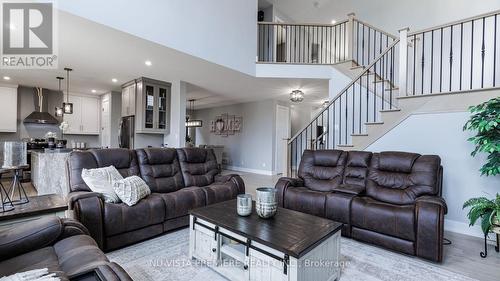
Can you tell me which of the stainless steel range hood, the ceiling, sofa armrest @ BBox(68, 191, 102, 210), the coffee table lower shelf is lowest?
the coffee table lower shelf

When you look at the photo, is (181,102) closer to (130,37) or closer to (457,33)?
(130,37)

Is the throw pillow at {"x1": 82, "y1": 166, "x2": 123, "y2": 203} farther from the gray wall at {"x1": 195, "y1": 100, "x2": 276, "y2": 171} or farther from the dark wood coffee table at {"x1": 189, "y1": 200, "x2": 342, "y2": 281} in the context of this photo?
the gray wall at {"x1": 195, "y1": 100, "x2": 276, "y2": 171}

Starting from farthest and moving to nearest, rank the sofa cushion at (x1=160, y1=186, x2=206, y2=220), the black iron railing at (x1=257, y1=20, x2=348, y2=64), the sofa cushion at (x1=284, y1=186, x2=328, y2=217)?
1. the black iron railing at (x1=257, y1=20, x2=348, y2=64)
2. the sofa cushion at (x1=284, y1=186, x2=328, y2=217)
3. the sofa cushion at (x1=160, y1=186, x2=206, y2=220)

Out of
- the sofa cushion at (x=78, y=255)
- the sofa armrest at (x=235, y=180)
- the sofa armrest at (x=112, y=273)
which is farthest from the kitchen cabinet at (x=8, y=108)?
the sofa armrest at (x=112, y=273)

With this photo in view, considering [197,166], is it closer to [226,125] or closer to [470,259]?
[470,259]

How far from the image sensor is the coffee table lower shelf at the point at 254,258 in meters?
1.58

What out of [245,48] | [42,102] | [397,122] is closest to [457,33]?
[397,122]

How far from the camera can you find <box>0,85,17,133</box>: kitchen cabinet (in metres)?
5.86

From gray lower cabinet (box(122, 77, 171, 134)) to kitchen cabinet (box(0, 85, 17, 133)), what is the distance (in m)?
2.99

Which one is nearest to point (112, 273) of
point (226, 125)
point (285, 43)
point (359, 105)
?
point (359, 105)

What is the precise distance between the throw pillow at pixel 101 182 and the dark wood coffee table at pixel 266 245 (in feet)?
3.26

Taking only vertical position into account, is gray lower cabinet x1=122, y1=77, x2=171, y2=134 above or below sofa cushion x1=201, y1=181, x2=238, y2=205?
above

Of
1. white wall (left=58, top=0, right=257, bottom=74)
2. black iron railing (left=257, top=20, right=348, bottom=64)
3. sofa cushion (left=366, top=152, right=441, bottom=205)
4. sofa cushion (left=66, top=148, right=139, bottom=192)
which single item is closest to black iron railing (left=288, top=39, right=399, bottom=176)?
black iron railing (left=257, top=20, right=348, bottom=64)

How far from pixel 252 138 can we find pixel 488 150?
6.24 metres
